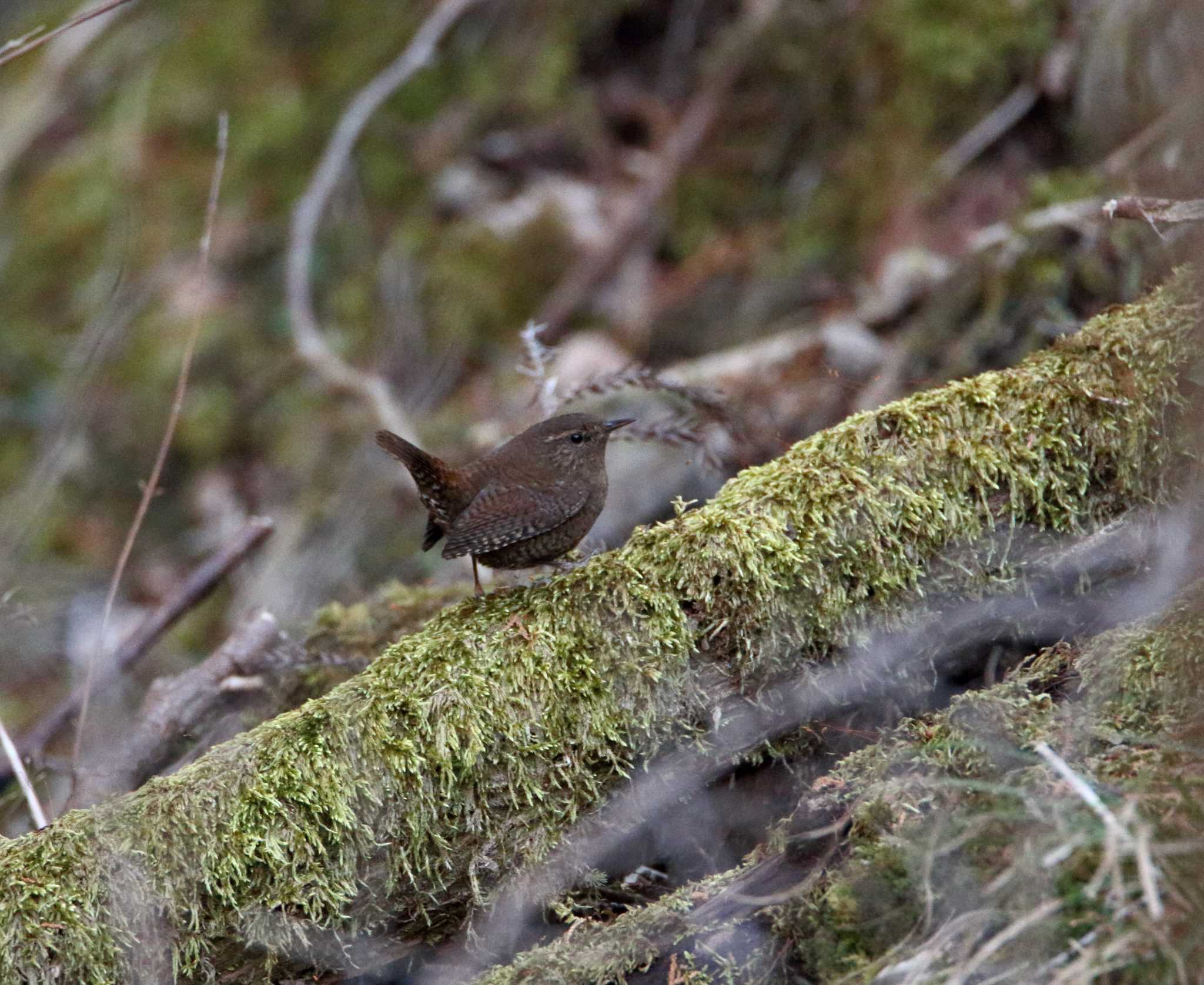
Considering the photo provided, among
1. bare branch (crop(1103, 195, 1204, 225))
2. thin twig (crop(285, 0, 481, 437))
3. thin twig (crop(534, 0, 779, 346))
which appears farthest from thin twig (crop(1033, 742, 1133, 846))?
thin twig (crop(534, 0, 779, 346))

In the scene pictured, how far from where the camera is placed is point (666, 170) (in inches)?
294

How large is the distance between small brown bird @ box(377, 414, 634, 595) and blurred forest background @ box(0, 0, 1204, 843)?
0.23 metres

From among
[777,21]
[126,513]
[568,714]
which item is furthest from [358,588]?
[777,21]

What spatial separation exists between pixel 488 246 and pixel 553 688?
5484 millimetres

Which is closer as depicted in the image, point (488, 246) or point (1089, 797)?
point (1089, 797)

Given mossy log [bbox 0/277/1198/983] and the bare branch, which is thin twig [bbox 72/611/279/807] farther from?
the bare branch

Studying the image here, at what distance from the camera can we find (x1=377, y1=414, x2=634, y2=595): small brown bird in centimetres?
335

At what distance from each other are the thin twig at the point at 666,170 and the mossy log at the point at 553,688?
182 inches

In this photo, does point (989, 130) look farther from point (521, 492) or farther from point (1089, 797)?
point (1089, 797)

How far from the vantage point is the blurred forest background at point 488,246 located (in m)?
4.81

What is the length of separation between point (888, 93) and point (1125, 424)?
14.5 ft

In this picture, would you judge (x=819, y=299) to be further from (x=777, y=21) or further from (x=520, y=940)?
(x=520, y=940)

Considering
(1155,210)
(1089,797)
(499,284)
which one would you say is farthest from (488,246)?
(1089,797)

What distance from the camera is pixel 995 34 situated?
19.9ft
